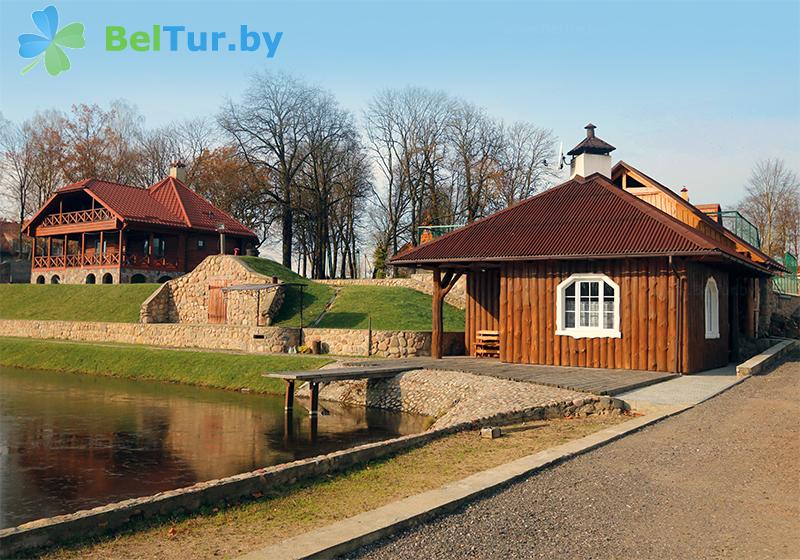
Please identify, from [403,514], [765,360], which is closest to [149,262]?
[765,360]

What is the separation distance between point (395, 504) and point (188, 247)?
36197 millimetres

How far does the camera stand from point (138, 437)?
520 inches

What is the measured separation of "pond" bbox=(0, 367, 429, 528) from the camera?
9.55 meters

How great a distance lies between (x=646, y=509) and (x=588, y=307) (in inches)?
450

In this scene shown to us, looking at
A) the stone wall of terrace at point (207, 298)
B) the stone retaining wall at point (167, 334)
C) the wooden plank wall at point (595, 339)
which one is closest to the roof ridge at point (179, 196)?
the stone wall of terrace at point (207, 298)

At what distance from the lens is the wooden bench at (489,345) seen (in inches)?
784

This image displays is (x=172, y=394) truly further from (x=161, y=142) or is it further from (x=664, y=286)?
(x=161, y=142)

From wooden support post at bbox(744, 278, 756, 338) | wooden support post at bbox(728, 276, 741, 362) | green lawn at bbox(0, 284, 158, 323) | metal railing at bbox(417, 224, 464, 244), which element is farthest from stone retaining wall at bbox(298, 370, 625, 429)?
green lawn at bbox(0, 284, 158, 323)

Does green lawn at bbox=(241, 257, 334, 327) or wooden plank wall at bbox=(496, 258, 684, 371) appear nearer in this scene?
wooden plank wall at bbox=(496, 258, 684, 371)

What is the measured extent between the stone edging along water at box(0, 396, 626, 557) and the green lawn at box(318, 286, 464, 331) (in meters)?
15.6

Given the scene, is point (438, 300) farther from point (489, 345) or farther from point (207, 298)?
point (207, 298)

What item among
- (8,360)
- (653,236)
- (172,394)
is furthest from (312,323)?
(653,236)

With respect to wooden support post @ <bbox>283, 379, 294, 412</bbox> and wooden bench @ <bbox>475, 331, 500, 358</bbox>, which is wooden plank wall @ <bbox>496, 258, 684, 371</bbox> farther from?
wooden support post @ <bbox>283, 379, 294, 412</bbox>

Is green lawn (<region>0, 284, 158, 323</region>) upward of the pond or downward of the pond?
upward
